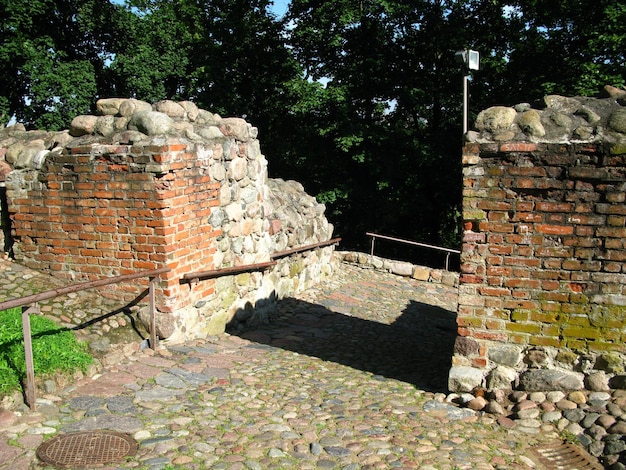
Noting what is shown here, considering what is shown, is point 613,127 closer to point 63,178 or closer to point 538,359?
point 538,359

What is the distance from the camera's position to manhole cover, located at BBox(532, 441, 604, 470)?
3.52 metres

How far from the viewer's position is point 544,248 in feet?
14.1

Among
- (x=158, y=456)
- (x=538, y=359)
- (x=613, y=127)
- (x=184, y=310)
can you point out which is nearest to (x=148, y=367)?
(x=184, y=310)

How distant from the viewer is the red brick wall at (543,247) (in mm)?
4176

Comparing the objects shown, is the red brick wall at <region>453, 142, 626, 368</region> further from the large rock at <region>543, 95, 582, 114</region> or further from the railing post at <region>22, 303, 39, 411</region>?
the railing post at <region>22, 303, 39, 411</region>

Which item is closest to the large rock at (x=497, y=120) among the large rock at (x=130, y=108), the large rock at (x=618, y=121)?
the large rock at (x=618, y=121)

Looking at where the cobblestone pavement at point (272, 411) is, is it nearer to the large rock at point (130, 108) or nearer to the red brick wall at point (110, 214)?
the red brick wall at point (110, 214)

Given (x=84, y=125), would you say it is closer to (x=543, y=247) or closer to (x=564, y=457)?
(x=543, y=247)

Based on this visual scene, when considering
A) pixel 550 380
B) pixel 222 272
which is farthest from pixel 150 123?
pixel 550 380

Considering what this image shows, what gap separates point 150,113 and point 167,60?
15877 millimetres

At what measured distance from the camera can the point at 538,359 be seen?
4375mm

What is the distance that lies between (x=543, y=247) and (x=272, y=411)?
2458mm

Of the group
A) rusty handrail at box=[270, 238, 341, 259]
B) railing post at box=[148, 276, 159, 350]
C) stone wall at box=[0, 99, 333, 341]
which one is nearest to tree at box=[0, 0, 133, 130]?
rusty handrail at box=[270, 238, 341, 259]

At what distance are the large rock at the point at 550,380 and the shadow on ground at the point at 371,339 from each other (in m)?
0.71
